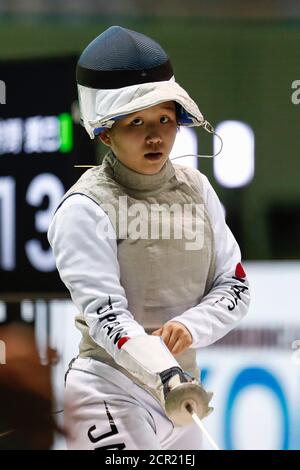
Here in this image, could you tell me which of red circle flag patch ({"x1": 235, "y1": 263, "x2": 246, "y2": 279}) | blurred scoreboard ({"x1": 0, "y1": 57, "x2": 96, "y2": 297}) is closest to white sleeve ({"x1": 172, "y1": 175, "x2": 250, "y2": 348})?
red circle flag patch ({"x1": 235, "y1": 263, "x2": 246, "y2": 279})

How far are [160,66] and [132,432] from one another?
45 cm

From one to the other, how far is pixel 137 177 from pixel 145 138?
49 millimetres

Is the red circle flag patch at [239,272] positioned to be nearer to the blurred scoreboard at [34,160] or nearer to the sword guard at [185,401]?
the sword guard at [185,401]

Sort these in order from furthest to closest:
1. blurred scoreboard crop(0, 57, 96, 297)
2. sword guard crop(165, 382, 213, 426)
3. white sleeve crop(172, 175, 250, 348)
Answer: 1. blurred scoreboard crop(0, 57, 96, 297)
2. white sleeve crop(172, 175, 250, 348)
3. sword guard crop(165, 382, 213, 426)

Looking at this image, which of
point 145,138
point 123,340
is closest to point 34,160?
point 145,138

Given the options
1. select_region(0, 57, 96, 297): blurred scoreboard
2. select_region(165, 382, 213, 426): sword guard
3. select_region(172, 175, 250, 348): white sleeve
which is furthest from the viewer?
select_region(0, 57, 96, 297): blurred scoreboard

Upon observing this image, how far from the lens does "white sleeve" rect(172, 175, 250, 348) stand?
125cm

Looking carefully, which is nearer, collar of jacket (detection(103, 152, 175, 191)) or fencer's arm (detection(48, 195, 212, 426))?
fencer's arm (detection(48, 195, 212, 426))

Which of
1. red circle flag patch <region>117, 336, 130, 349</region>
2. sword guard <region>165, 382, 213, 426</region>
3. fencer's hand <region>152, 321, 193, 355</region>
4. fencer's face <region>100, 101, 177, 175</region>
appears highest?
fencer's face <region>100, 101, 177, 175</region>

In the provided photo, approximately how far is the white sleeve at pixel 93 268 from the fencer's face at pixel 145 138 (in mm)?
78

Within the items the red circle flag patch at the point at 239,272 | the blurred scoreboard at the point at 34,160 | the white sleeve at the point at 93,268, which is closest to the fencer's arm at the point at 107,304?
the white sleeve at the point at 93,268

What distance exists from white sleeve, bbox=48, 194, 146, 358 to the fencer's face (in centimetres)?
8

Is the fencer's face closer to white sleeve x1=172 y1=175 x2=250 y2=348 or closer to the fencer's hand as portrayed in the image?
white sleeve x1=172 y1=175 x2=250 y2=348

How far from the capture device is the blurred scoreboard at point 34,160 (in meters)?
1.84
